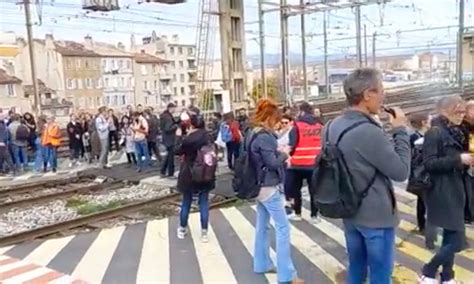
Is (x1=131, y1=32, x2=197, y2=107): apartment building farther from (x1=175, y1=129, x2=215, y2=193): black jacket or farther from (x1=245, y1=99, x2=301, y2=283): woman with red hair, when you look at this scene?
(x1=245, y1=99, x2=301, y2=283): woman with red hair

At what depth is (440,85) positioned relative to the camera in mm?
34750

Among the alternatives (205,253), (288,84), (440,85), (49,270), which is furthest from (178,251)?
(440,85)

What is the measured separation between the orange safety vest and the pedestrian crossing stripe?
2.88 feet

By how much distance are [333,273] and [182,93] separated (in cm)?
9733

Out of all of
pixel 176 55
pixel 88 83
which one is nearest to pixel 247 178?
pixel 88 83

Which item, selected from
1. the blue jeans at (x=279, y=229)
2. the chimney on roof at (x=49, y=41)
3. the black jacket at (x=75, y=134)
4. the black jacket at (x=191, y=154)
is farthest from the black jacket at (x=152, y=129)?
the chimney on roof at (x=49, y=41)

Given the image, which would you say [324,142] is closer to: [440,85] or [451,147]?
[451,147]

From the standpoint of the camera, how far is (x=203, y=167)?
6.73m

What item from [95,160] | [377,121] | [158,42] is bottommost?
[95,160]

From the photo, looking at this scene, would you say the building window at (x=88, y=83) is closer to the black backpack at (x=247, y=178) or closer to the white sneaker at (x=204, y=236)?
the white sneaker at (x=204, y=236)

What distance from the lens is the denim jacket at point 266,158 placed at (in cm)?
520

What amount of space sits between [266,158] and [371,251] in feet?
5.63

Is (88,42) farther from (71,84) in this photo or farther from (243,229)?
(243,229)

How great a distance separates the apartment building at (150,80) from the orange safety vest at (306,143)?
251 ft
